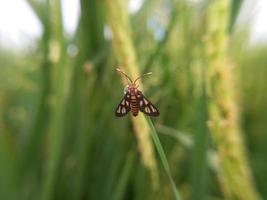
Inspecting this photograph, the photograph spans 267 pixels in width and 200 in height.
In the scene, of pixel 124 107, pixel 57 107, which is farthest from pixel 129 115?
pixel 124 107

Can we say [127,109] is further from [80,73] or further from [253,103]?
[253,103]

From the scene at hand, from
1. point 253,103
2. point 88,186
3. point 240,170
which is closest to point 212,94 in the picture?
point 240,170

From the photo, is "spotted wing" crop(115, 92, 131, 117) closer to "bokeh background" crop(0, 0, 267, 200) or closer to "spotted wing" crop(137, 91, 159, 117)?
"spotted wing" crop(137, 91, 159, 117)

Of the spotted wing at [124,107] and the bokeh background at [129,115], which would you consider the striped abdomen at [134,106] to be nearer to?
the spotted wing at [124,107]

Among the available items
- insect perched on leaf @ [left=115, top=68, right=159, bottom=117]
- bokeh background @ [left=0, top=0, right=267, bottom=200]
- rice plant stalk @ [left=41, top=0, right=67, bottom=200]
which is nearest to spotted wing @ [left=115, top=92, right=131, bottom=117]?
insect perched on leaf @ [left=115, top=68, right=159, bottom=117]

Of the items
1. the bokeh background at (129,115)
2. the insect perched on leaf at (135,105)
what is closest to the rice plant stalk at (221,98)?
the bokeh background at (129,115)
